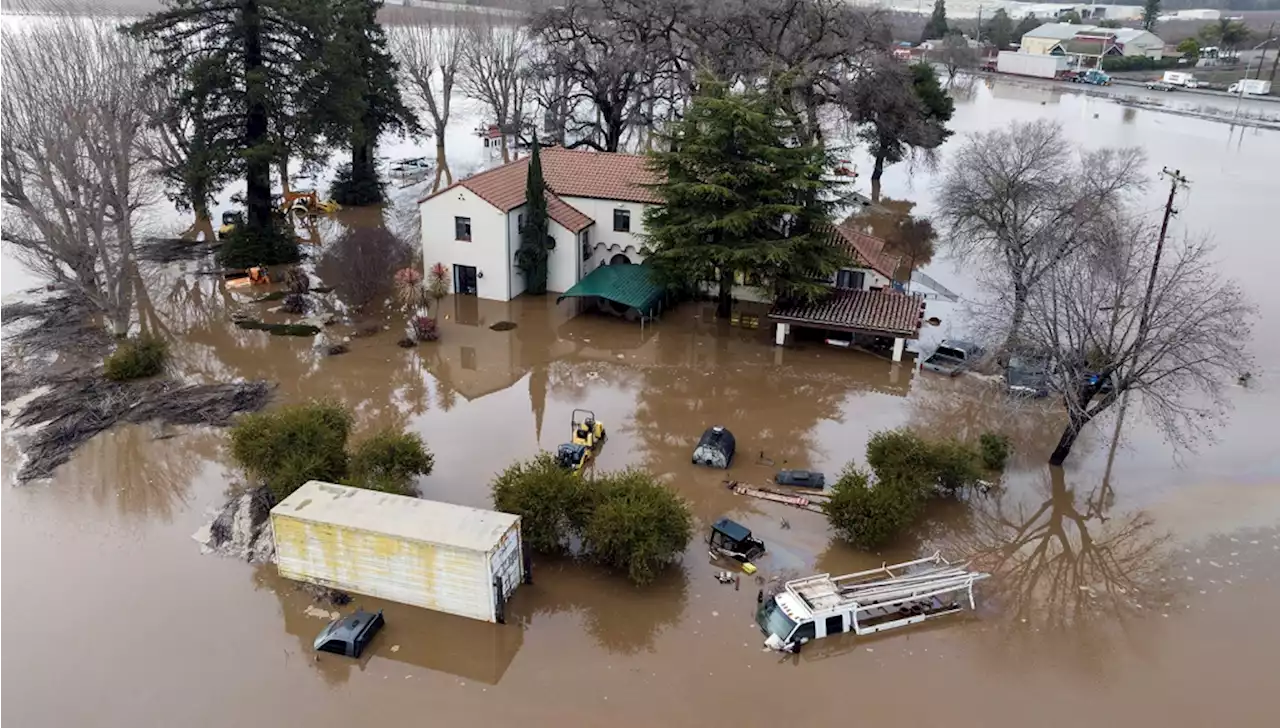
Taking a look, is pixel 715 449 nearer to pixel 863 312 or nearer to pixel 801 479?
pixel 801 479

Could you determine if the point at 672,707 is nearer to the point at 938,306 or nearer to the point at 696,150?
the point at 696,150

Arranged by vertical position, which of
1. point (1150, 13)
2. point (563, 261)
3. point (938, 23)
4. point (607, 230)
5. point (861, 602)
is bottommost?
point (861, 602)

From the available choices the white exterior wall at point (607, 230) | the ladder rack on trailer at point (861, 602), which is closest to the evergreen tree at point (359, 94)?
the white exterior wall at point (607, 230)

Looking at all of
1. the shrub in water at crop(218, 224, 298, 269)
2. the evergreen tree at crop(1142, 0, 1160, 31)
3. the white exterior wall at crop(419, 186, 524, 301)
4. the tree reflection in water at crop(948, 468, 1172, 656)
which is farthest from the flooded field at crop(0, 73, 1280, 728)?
the evergreen tree at crop(1142, 0, 1160, 31)

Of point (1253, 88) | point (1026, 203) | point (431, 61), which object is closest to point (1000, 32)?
point (1253, 88)

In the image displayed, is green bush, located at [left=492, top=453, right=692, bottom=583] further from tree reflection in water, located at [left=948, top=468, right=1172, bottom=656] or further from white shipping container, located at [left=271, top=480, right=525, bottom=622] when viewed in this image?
tree reflection in water, located at [left=948, top=468, right=1172, bottom=656]

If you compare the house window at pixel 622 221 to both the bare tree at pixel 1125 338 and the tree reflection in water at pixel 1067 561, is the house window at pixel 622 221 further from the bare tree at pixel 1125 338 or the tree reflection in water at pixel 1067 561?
the tree reflection in water at pixel 1067 561
